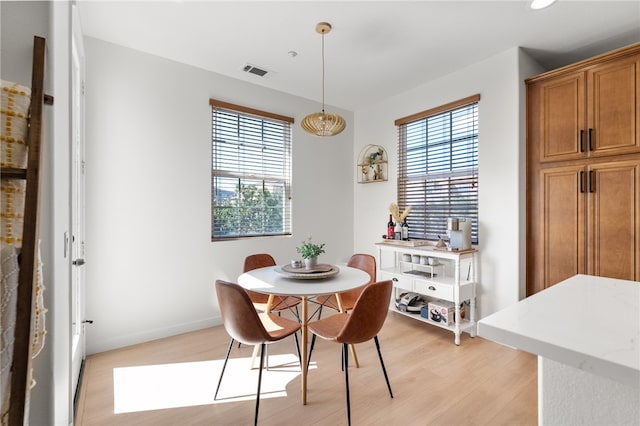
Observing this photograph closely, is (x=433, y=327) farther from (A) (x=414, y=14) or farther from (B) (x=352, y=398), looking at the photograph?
(A) (x=414, y=14)

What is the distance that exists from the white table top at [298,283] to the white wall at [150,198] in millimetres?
1083

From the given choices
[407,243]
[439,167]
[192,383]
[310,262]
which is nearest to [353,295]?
[310,262]

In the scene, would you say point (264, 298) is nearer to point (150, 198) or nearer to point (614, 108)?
point (150, 198)

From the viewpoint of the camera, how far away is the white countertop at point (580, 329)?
59cm

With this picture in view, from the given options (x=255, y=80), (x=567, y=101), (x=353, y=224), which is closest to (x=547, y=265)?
(x=567, y=101)

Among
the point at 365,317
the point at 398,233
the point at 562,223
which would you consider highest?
the point at 562,223

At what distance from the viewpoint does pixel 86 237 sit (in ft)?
8.34

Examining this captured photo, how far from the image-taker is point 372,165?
4.16 meters

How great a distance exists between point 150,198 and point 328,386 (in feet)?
7.30

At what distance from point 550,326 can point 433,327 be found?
272cm

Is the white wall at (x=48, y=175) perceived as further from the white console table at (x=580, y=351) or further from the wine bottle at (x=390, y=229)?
the wine bottle at (x=390, y=229)

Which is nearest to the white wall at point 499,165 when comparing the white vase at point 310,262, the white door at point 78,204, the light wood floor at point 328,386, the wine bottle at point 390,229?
the light wood floor at point 328,386

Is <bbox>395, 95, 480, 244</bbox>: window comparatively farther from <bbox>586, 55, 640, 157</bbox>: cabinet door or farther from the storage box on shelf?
<bbox>586, 55, 640, 157</bbox>: cabinet door

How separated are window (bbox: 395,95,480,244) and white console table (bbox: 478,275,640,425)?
7.98 feet
